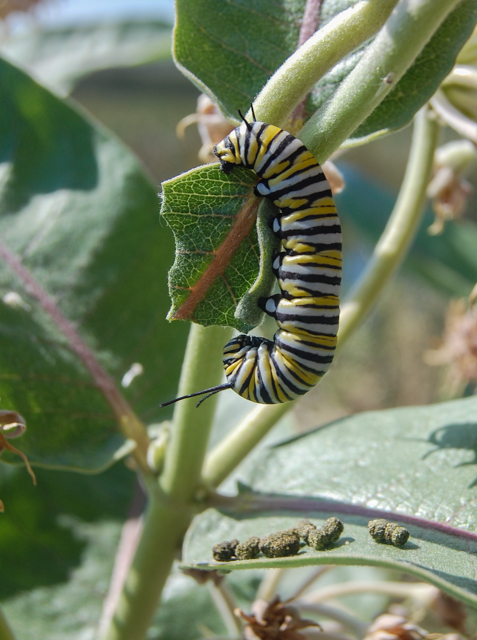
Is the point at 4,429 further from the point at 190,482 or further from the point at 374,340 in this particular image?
the point at 374,340

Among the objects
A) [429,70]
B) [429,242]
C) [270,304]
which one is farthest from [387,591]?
[429,242]

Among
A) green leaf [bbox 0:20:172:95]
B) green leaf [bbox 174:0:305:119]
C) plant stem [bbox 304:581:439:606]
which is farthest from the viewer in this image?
green leaf [bbox 0:20:172:95]

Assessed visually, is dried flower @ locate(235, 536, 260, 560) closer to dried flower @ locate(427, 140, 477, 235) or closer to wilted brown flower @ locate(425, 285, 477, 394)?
dried flower @ locate(427, 140, 477, 235)

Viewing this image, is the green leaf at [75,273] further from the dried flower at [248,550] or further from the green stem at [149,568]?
the dried flower at [248,550]

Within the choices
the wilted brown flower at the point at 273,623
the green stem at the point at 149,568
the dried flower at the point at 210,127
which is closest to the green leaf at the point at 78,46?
the dried flower at the point at 210,127

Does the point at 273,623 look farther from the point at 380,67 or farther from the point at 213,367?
the point at 380,67

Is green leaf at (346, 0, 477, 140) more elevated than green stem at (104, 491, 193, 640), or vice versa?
green leaf at (346, 0, 477, 140)

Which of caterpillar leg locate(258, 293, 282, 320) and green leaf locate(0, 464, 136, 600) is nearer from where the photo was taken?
caterpillar leg locate(258, 293, 282, 320)

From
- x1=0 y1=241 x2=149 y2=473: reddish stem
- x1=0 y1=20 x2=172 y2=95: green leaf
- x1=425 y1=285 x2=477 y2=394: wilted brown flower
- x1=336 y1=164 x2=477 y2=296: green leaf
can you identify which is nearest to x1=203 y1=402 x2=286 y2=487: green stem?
x1=0 y1=241 x2=149 y2=473: reddish stem
